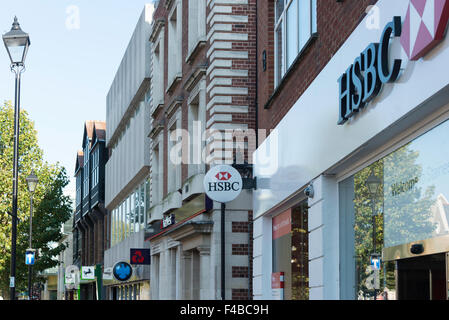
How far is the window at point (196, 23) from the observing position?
21828mm

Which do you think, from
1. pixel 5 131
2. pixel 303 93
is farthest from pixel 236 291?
pixel 5 131

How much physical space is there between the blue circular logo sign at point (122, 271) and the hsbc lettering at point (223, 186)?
1034 cm

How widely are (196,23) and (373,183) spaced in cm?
1481

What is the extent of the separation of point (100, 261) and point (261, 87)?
36.5m

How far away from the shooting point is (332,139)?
32.9ft

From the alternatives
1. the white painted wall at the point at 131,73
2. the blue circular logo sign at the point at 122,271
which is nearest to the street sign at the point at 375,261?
the blue circular logo sign at the point at 122,271

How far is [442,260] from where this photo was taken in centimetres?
664

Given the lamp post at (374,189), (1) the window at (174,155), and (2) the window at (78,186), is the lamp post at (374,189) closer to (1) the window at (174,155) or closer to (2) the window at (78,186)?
(1) the window at (174,155)

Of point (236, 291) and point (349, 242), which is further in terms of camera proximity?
point (236, 291)

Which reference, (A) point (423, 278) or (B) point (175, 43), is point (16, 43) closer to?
(B) point (175, 43)

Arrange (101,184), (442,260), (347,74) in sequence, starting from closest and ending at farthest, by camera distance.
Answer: (442,260) → (347,74) → (101,184)

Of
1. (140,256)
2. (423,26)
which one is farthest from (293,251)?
(140,256)

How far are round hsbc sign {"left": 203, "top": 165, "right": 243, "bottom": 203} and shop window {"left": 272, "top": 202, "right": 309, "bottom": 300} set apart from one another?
0.98m
